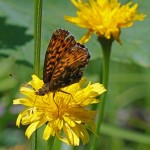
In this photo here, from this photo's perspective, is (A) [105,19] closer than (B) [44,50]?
Yes

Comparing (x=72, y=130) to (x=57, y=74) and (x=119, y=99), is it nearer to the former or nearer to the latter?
(x=57, y=74)

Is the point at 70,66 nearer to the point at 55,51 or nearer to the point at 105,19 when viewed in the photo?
the point at 55,51

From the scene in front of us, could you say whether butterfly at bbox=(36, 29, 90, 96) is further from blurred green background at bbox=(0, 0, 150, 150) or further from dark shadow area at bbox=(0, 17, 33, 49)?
dark shadow area at bbox=(0, 17, 33, 49)

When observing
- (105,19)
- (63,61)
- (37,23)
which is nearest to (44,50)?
(105,19)

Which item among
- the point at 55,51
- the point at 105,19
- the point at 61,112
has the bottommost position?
the point at 61,112

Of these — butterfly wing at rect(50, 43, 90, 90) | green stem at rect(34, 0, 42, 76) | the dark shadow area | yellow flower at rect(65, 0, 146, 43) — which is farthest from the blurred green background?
green stem at rect(34, 0, 42, 76)

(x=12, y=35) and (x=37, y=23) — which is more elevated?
(x=12, y=35)
